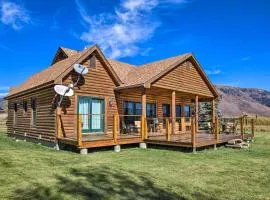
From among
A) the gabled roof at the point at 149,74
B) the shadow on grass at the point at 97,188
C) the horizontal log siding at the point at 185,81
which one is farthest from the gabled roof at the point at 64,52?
the shadow on grass at the point at 97,188

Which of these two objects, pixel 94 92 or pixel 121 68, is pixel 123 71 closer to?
pixel 121 68

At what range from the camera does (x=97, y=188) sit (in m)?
7.26

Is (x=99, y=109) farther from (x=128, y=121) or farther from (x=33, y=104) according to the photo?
(x=33, y=104)

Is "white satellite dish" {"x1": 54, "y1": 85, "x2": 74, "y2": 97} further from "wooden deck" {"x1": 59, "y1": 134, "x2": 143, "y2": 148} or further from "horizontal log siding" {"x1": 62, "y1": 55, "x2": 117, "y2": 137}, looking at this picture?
"wooden deck" {"x1": 59, "y1": 134, "x2": 143, "y2": 148}

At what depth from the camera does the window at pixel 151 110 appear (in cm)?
2161

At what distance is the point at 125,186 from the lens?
753 centimetres

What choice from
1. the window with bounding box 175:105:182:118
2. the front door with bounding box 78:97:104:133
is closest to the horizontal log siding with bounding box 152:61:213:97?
the window with bounding box 175:105:182:118

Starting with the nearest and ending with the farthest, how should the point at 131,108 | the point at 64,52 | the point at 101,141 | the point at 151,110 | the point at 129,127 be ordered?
the point at 101,141 → the point at 129,127 → the point at 131,108 → the point at 64,52 → the point at 151,110

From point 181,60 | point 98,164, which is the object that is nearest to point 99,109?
point 181,60

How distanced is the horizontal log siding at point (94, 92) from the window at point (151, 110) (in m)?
3.92

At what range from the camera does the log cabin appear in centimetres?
1492

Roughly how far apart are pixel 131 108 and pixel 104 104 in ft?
10.4

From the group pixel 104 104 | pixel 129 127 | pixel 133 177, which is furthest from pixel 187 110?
pixel 133 177

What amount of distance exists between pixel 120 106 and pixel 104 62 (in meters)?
3.15
